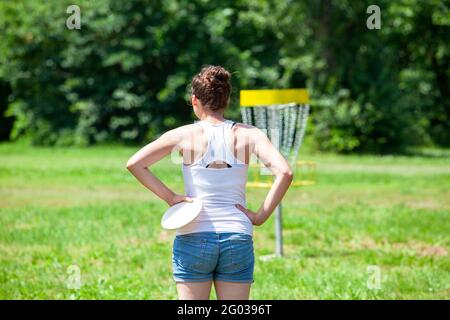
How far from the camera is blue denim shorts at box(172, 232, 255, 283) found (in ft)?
15.8

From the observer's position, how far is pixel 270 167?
4.89 m

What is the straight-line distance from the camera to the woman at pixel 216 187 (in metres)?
4.84

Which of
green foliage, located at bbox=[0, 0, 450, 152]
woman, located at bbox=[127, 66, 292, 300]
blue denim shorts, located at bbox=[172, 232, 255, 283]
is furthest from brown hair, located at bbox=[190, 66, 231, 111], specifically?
green foliage, located at bbox=[0, 0, 450, 152]

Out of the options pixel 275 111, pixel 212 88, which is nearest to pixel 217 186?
pixel 212 88

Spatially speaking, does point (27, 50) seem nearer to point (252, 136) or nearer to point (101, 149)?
point (101, 149)

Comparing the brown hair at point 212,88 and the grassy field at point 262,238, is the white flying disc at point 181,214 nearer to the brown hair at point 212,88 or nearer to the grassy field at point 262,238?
the brown hair at point 212,88

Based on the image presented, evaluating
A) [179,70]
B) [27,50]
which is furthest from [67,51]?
[179,70]

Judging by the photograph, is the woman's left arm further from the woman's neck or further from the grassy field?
the grassy field

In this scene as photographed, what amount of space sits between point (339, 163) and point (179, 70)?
1097 cm

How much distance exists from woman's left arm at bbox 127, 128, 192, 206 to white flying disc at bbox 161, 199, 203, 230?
0.05 m

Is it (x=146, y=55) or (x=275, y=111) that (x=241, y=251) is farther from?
(x=146, y=55)

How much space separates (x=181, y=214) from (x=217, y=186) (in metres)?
0.26

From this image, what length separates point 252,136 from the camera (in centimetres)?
488
